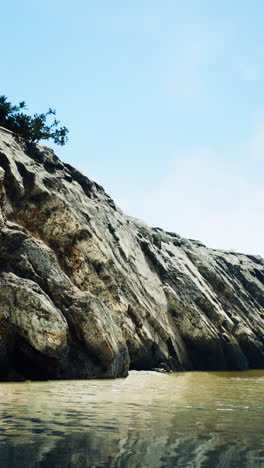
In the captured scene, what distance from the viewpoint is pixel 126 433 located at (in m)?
6.26

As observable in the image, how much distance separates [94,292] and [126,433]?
17.1 metres

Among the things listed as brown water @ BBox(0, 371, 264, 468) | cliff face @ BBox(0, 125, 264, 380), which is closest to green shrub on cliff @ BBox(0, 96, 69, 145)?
cliff face @ BBox(0, 125, 264, 380)

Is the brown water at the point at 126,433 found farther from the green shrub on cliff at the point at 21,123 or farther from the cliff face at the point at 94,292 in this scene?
the green shrub on cliff at the point at 21,123

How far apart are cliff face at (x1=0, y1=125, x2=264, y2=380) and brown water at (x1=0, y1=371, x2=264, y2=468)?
602 centimetres

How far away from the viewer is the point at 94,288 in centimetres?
2339

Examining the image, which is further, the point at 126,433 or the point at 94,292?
the point at 94,292

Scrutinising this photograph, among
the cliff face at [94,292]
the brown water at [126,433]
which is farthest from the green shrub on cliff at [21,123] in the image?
the brown water at [126,433]

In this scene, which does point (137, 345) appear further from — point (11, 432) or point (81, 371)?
point (11, 432)

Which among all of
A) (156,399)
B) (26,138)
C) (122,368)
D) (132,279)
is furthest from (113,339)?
(26,138)

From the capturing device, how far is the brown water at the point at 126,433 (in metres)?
4.89

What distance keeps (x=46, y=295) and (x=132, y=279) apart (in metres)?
12.1

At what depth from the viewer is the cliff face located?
16.0 meters

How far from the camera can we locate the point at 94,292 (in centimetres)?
2325

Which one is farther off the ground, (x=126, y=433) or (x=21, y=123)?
(x=21, y=123)
